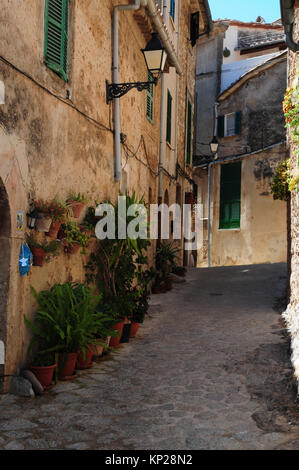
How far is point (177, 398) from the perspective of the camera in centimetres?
471

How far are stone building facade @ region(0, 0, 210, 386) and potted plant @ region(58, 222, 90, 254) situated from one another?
0.49ft

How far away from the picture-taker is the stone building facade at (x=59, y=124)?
15.0 feet

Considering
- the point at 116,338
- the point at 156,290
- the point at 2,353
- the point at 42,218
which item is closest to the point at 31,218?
the point at 42,218

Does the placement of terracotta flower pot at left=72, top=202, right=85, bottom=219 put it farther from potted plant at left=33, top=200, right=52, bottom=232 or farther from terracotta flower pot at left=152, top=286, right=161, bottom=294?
terracotta flower pot at left=152, top=286, right=161, bottom=294

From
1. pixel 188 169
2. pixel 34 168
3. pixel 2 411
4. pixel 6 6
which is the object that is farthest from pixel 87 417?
pixel 188 169

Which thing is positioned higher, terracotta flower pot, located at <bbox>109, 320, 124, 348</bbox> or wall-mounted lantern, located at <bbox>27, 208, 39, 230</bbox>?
wall-mounted lantern, located at <bbox>27, 208, 39, 230</bbox>

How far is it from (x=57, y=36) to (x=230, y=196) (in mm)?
14029

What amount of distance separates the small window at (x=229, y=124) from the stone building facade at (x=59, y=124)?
34.7 ft

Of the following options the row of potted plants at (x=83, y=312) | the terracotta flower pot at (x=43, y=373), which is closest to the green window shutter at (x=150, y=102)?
the row of potted plants at (x=83, y=312)

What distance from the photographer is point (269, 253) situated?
17.5m

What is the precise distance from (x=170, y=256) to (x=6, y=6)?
8118mm

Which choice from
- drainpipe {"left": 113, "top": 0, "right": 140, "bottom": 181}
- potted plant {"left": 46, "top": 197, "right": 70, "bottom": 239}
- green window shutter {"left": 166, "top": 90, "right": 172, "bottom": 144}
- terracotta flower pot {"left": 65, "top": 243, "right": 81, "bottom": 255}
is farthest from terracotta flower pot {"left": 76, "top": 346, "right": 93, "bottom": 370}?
green window shutter {"left": 166, "top": 90, "right": 172, "bottom": 144}

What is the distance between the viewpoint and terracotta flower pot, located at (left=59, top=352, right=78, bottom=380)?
506cm

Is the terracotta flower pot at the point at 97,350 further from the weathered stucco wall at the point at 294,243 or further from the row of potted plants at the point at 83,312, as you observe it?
the weathered stucco wall at the point at 294,243
